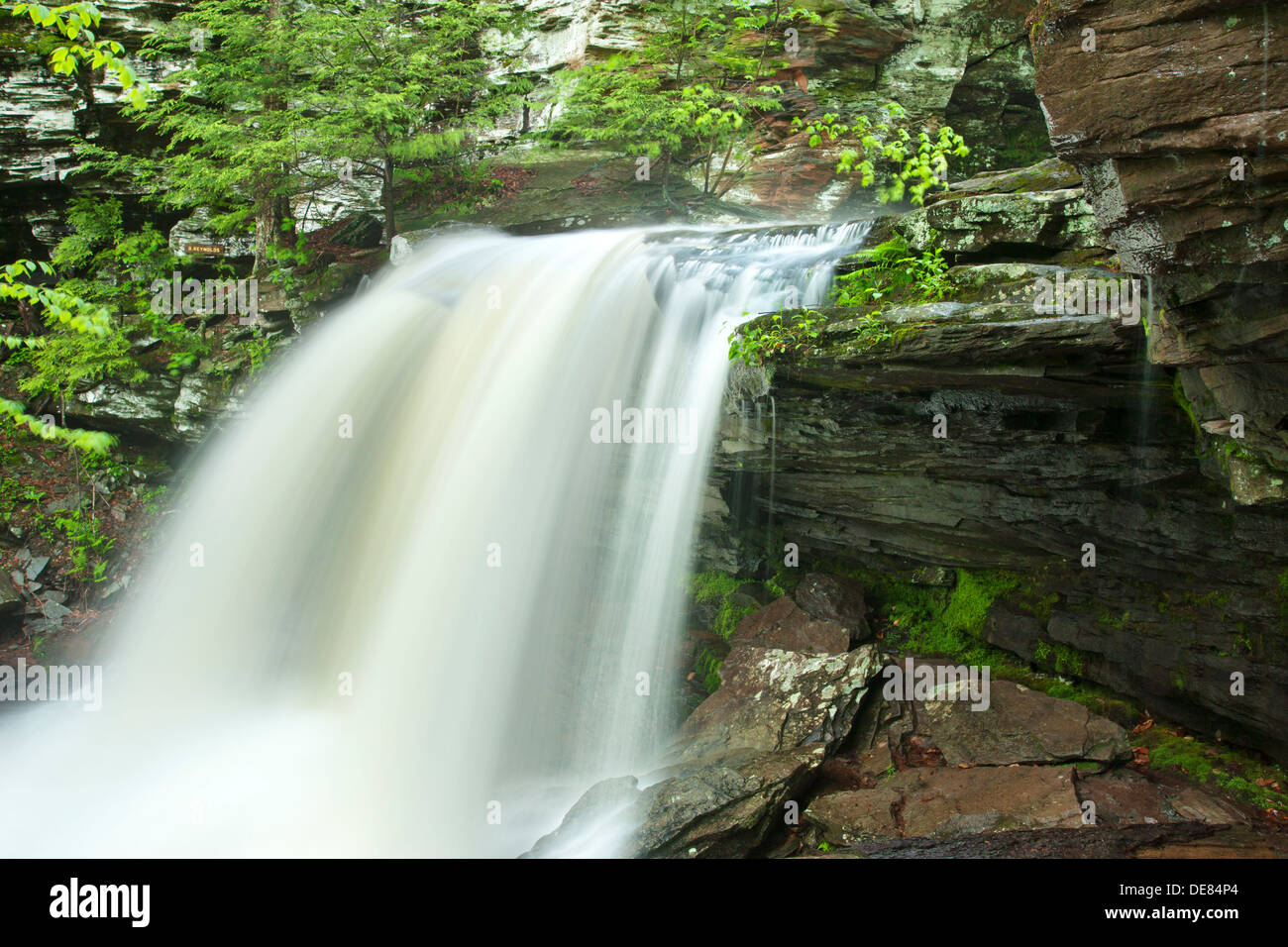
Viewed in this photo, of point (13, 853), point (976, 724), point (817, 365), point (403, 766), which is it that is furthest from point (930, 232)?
point (13, 853)

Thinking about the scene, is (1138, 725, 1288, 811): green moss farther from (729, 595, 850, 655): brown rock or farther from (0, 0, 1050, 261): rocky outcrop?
(0, 0, 1050, 261): rocky outcrop

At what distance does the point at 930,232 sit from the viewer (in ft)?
20.4

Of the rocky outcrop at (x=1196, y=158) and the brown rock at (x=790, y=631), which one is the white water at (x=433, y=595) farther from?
the rocky outcrop at (x=1196, y=158)

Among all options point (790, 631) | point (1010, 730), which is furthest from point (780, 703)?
point (1010, 730)

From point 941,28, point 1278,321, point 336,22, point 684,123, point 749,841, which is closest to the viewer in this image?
point 1278,321

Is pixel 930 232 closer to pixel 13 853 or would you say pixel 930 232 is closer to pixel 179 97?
pixel 13 853

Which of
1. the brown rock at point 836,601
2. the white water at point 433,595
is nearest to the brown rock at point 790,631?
the brown rock at point 836,601

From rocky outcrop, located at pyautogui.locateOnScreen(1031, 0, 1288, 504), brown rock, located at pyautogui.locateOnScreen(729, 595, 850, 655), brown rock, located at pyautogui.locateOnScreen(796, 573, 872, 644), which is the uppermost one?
rocky outcrop, located at pyautogui.locateOnScreen(1031, 0, 1288, 504)

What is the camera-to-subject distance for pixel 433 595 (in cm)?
794

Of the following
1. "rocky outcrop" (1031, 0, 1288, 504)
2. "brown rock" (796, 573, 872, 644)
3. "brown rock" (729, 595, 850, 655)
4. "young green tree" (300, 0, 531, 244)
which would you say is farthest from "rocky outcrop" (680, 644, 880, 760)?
"young green tree" (300, 0, 531, 244)

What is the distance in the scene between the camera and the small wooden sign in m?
12.9

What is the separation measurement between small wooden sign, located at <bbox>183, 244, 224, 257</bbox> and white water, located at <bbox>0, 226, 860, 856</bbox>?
14.8ft

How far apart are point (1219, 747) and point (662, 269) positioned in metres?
6.37
